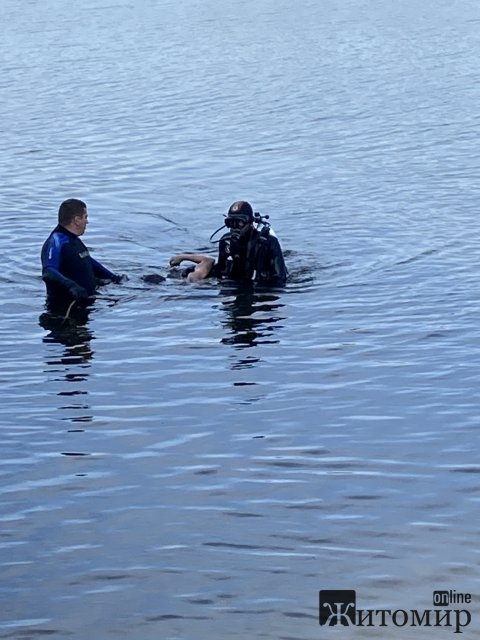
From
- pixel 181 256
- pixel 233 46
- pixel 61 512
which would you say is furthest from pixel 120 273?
pixel 233 46

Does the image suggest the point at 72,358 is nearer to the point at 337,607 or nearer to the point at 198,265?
the point at 198,265

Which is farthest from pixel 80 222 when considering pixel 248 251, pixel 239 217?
pixel 248 251

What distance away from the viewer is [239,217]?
15.1 metres

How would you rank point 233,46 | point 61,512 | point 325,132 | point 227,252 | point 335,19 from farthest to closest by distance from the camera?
point 335,19, point 233,46, point 325,132, point 227,252, point 61,512

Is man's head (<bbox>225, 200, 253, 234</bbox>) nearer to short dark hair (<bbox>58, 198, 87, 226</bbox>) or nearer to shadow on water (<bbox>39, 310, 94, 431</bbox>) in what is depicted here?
short dark hair (<bbox>58, 198, 87, 226</bbox>)

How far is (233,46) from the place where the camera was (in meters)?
43.2

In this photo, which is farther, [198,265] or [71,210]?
[198,265]

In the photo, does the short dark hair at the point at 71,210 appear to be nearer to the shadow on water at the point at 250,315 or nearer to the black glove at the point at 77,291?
the black glove at the point at 77,291

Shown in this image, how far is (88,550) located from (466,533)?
251 cm

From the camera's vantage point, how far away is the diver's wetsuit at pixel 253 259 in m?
15.5

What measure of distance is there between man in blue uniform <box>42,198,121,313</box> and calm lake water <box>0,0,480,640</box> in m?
0.38

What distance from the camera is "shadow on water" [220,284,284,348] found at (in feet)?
46.2

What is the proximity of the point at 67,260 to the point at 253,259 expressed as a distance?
7.29 ft

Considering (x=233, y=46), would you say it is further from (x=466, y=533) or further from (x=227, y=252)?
(x=466, y=533)
